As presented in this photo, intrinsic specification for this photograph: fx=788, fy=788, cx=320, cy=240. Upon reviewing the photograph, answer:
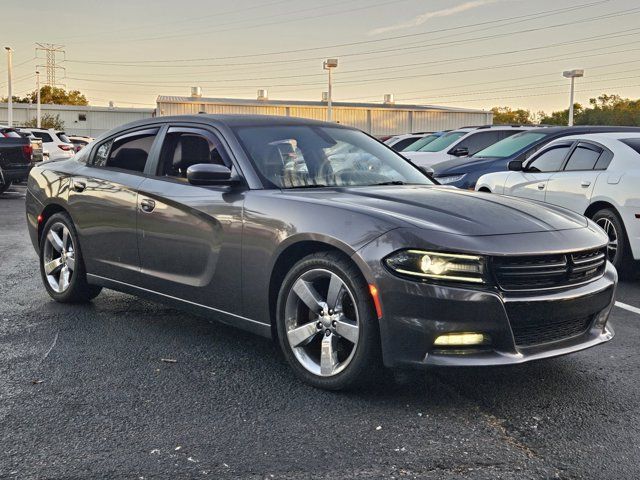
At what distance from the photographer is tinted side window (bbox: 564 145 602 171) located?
8.71 metres

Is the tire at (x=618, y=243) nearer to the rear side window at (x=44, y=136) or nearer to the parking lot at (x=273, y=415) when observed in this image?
the parking lot at (x=273, y=415)

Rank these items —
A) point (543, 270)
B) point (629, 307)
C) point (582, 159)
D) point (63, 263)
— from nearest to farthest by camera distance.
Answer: point (543, 270), point (63, 263), point (629, 307), point (582, 159)

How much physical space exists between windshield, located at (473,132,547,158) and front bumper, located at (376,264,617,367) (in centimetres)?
972

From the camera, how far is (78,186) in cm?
611

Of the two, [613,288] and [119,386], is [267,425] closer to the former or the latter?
[119,386]

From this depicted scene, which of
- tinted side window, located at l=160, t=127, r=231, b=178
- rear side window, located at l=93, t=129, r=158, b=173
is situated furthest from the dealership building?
tinted side window, located at l=160, t=127, r=231, b=178

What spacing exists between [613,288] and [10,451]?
3.24 m

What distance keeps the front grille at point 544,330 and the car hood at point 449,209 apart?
0.48 m

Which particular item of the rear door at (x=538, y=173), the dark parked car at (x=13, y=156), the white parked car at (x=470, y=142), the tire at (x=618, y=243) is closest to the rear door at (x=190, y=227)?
the tire at (x=618, y=243)

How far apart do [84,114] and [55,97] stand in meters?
39.1

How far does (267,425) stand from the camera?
3.71 metres

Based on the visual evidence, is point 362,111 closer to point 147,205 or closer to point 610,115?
point 610,115

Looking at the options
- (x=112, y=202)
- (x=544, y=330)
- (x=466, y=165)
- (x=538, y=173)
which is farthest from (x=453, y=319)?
(x=466, y=165)

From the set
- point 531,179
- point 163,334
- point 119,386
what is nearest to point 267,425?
point 119,386
